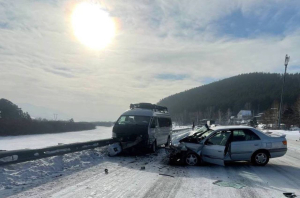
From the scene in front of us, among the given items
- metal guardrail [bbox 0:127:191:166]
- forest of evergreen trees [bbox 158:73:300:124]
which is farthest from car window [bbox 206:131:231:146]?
forest of evergreen trees [bbox 158:73:300:124]

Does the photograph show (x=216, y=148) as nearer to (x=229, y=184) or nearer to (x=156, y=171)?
(x=156, y=171)

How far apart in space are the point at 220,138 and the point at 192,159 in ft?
4.54

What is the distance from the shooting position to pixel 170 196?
20.0 feet

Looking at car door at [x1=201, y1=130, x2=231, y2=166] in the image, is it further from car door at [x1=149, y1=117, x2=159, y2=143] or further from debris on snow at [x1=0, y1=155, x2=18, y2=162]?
debris on snow at [x1=0, y1=155, x2=18, y2=162]

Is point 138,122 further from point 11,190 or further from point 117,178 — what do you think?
point 11,190

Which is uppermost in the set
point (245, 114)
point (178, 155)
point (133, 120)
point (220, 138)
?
point (245, 114)

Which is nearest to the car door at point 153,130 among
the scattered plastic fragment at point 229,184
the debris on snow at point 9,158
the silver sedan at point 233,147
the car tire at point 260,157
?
the silver sedan at point 233,147

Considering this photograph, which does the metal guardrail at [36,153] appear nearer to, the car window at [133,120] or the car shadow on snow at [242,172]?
the car window at [133,120]

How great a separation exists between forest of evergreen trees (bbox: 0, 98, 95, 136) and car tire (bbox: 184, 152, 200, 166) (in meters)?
58.2

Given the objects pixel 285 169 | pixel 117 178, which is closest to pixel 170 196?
pixel 117 178

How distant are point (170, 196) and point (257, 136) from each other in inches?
231

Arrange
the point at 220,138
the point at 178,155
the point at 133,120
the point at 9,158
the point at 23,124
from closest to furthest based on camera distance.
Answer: the point at 9,158, the point at 220,138, the point at 178,155, the point at 133,120, the point at 23,124

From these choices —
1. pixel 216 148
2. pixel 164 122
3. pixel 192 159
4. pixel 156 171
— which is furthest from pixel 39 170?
pixel 164 122

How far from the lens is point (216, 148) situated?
33.2 feet
